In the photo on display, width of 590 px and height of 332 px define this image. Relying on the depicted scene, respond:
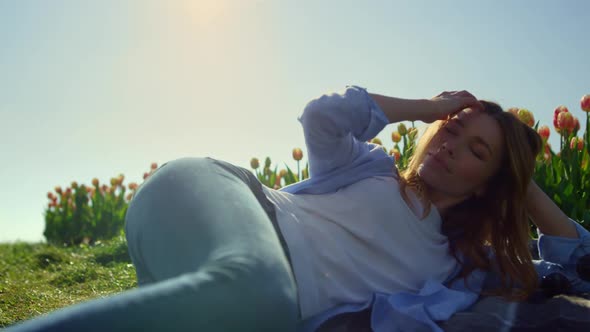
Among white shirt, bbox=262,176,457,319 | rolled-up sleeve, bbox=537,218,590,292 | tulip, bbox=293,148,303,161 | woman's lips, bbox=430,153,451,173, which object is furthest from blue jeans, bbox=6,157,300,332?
tulip, bbox=293,148,303,161

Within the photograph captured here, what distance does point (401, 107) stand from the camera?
2162 mm

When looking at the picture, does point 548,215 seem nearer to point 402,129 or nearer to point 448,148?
point 448,148

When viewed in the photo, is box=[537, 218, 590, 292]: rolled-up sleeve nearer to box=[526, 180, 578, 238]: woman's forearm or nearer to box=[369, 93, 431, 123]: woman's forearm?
box=[526, 180, 578, 238]: woman's forearm

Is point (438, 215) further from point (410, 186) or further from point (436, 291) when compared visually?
point (436, 291)

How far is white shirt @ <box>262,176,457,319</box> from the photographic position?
6.16 feet

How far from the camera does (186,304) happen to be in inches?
44.4

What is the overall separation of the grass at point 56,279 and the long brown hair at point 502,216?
211 centimetres

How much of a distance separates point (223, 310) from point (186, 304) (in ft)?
0.31

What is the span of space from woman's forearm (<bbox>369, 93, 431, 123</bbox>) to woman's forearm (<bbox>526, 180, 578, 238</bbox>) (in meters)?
0.71

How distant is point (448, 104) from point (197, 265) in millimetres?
1416

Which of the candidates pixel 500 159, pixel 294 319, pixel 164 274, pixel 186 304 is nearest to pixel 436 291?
pixel 500 159

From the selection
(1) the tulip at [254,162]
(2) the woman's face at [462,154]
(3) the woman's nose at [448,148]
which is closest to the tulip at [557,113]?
(2) the woman's face at [462,154]

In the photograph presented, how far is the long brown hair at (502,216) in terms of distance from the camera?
2.32 m

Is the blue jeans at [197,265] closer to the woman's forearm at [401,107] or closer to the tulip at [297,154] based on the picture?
the woman's forearm at [401,107]
